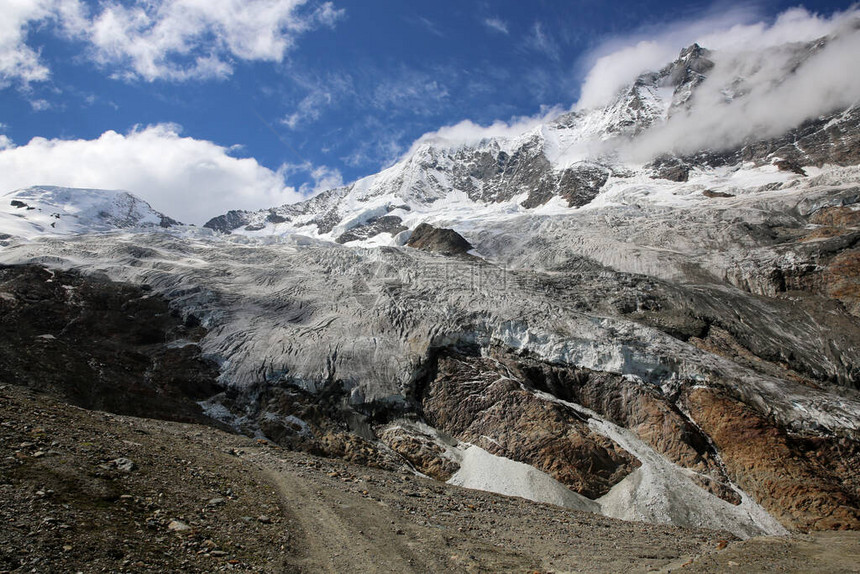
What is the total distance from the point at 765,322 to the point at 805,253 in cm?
1395

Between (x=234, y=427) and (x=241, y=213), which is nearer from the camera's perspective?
(x=234, y=427)

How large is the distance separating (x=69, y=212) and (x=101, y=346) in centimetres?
11102

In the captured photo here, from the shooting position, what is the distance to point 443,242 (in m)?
81.8

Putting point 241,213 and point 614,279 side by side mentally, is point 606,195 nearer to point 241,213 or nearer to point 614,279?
point 614,279

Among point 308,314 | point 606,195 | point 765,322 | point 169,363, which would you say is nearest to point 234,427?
point 169,363

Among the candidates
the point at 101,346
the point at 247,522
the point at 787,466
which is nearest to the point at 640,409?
the point at 787,466

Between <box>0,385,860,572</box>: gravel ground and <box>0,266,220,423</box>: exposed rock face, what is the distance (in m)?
7.93

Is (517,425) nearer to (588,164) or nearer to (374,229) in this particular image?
(374,229)

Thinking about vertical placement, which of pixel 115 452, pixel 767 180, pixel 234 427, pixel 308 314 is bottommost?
pixel 234 427

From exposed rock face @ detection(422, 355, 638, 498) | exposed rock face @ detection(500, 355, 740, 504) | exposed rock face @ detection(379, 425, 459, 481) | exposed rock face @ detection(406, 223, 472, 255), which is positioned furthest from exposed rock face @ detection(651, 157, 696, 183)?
exposed rock face @ detection(379, 425, 459, 481)

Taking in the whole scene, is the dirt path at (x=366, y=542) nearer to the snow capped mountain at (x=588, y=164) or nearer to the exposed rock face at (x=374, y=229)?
the snow capped mountain at (x=588, y=164)

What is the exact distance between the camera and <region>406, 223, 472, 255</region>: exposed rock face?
262 ft

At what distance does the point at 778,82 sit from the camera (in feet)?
436

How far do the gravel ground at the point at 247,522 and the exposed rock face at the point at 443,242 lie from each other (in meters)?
61.7
